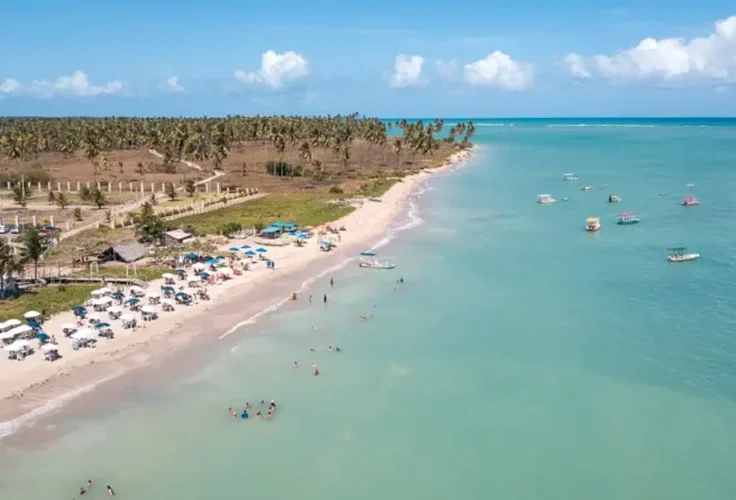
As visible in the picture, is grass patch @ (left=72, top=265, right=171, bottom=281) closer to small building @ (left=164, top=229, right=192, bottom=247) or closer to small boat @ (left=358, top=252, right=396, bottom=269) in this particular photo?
small building @ (left=164, top=229, right=192, bottom=247)

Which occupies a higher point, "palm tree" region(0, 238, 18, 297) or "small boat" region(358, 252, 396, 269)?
"palm tree" region(0, 238, 18, 297)

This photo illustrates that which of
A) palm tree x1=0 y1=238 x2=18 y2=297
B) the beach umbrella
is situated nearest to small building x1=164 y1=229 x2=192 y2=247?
palm tree x1=0 y1=238 x2=18 y2=297

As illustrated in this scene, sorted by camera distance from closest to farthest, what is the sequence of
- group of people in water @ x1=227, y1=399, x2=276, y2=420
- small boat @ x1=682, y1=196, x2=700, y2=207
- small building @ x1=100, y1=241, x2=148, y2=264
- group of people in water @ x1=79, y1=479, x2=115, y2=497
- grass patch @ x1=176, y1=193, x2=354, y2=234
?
group of people in water @ x1=79, y1=479, x2=115, y2=497 < group of people in water @ x1=227, y1=399, x2=276, y2=420 < small building @ x1=100, y1=241, x2=148, y2=264 < grass patch @ x1=176, y1=193, x2=354, y2=234 < small boat @ x1=682, y1=196, x2=700, y2=207

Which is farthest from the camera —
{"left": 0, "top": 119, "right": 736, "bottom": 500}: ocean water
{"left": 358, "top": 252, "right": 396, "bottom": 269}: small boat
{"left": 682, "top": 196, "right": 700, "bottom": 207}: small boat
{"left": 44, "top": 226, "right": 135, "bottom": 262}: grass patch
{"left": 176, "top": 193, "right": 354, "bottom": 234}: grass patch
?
{"left": 682, "top": 196, "right": 700, "bottom": 207}: small boat

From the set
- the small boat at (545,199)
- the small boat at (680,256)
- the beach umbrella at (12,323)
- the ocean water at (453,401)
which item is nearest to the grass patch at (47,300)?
the beach umbrella at (12,323)

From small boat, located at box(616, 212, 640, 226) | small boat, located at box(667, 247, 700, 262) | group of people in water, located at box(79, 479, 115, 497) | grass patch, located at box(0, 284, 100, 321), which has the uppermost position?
small boat, located at box(616, 212, 640, 226)

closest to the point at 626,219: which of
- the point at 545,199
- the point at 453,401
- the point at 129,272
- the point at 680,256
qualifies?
the point at 545,199

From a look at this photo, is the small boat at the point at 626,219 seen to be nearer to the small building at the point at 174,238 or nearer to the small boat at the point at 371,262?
the small boat at the point at 371,262

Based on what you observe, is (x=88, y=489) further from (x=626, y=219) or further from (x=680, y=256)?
(x=626, y=219)

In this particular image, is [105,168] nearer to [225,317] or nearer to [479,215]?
[479,215]
